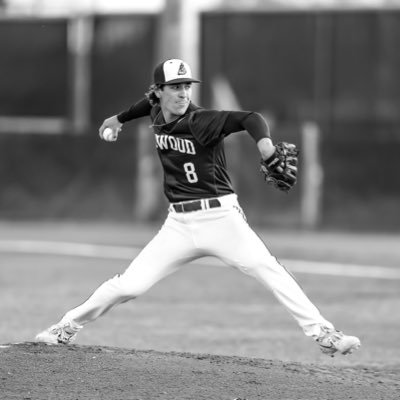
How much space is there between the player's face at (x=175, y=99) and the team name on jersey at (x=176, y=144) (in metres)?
0.16

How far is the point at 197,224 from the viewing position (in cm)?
728

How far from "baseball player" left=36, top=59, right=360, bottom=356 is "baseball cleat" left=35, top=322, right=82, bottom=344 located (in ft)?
0.08

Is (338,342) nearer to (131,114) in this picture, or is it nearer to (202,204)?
(202,204)

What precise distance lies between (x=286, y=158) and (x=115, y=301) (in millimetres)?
1542

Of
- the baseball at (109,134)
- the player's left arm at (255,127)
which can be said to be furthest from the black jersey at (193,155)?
the baseball at (109,134)

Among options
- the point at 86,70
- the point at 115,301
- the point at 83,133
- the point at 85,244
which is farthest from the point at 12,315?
the point at 86,70

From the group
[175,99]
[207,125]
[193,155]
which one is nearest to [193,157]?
[193,155]

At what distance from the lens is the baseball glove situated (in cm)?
684

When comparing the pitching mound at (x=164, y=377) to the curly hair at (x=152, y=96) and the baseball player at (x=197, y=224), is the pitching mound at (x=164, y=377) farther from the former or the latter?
the curly hair at (x=152, y=96)

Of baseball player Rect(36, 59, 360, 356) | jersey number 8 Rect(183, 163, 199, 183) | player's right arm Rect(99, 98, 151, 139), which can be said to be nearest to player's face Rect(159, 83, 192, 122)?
baseball player Rect(36, 59, 360, 356)

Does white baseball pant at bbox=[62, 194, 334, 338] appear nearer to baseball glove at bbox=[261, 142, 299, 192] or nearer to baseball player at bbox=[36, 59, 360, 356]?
baseball player at bbox=[36, 59, 360, 356]

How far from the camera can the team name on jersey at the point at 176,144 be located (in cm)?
727

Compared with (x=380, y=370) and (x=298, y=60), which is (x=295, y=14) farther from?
(x=380, y=370)

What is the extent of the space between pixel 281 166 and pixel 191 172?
0.72m
